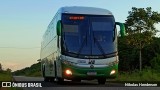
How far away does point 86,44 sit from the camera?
22.4 m

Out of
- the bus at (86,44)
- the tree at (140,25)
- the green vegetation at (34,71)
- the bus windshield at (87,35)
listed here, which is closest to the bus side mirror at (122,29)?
the bus at (86,44)

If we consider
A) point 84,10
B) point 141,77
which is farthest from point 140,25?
point 84,10

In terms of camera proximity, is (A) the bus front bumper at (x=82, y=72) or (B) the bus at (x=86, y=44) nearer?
(A) the bus front bumper at (x=82, y=72)

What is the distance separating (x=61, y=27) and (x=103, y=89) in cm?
444

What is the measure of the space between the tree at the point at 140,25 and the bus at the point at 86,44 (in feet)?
144

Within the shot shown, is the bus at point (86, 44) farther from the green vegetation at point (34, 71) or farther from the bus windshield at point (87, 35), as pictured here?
the green vegetation at point (34, 71)

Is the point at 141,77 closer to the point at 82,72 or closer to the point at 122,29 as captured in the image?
the point at 122,29

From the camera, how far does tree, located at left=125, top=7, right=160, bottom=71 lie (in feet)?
219

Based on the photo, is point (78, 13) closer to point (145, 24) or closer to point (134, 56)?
point (145, 24)

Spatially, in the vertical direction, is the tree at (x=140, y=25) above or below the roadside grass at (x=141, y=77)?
above

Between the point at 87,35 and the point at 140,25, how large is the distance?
150 feet

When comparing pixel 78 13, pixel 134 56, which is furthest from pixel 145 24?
pixel 78 13

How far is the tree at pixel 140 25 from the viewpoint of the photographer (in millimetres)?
66875

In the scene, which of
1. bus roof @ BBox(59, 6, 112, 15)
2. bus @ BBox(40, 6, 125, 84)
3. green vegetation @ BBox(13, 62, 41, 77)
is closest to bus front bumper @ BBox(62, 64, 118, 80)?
bus @ BBox(40, 6, 125, 84)
